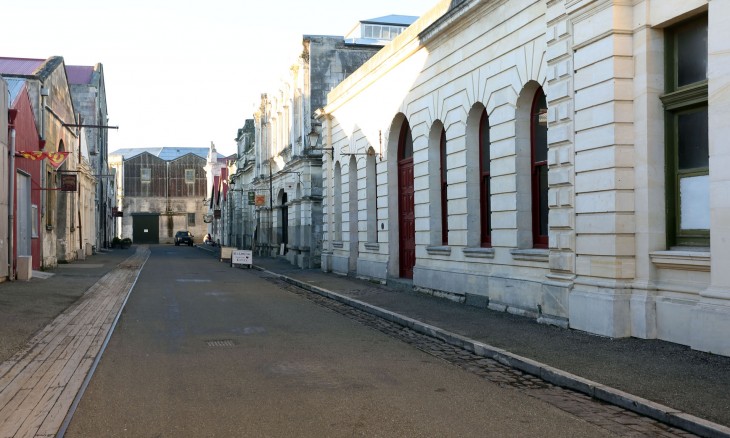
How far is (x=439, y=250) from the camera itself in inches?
673

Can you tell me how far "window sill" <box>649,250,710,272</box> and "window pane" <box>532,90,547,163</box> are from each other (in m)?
3.89

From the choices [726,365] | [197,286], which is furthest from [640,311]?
[197,286]

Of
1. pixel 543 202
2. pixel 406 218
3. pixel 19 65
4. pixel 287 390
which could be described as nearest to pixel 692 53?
pixel 543 202

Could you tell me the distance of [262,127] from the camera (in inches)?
1875

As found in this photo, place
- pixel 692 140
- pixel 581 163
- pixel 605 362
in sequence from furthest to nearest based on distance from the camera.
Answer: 1. pixel 581 163
2. pixel 692 140
3. pixel 605 362

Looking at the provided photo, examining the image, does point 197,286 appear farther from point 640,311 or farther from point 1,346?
point 640,311

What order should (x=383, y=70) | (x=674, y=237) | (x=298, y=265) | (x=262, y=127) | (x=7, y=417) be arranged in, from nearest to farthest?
(x=7, y=417) → (x=674, y=237) → (x=383, y=70) → (x=298, y=265) → (x=262, y=127)

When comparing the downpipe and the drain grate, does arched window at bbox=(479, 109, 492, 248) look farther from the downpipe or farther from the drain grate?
the downpipe

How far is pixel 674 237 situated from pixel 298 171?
2487cm

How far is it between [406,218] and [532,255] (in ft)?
26.0

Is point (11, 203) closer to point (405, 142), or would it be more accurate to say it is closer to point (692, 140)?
point (405, 142)

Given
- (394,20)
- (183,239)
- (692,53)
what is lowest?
(183,239)

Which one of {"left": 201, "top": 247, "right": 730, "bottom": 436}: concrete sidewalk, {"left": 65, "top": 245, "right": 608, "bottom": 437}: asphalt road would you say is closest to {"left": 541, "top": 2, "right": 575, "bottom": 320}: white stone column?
{"left": 201, "top": 247, "right": 730, "bottom": 436}: concrete sidewalk

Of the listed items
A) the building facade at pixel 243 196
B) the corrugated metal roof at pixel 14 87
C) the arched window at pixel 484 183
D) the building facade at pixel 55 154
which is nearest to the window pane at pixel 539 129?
the arched window at pixel 484 183
